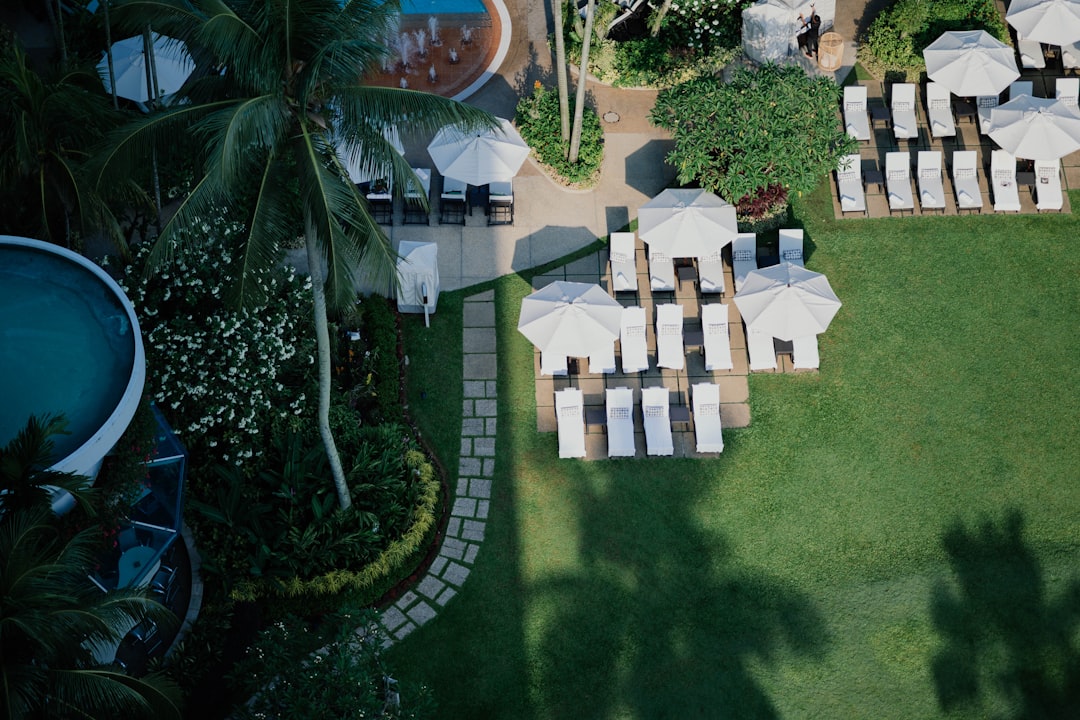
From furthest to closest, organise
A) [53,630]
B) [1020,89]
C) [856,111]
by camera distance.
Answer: [1020,89] < [856,111] < [53,630]

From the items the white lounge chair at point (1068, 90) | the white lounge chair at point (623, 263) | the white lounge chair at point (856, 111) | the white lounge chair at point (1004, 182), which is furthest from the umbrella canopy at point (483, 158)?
the white lounge chair at point (1068, 90)

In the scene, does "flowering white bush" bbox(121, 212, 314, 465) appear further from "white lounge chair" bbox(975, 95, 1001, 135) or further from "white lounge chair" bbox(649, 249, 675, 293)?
"white lounge chair" bbox(975, 95, 1001, 135)

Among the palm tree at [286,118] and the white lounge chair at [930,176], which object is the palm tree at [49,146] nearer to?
the palm tree at [286,118]

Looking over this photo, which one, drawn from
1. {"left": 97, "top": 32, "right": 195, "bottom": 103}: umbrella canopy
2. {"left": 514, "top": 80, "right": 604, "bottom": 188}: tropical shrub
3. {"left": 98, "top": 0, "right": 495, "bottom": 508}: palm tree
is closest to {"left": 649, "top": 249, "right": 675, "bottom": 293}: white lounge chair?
{"left": 514, "top": 80, "right": 604, "bottom": 188}: tropical shrub

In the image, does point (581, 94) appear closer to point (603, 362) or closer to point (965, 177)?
point (603, 362)

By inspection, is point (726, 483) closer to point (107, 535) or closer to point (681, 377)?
point (681, 377)

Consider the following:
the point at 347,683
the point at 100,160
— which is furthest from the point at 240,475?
the point at 100,160

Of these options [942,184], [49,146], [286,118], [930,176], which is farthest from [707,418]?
[49,146]
